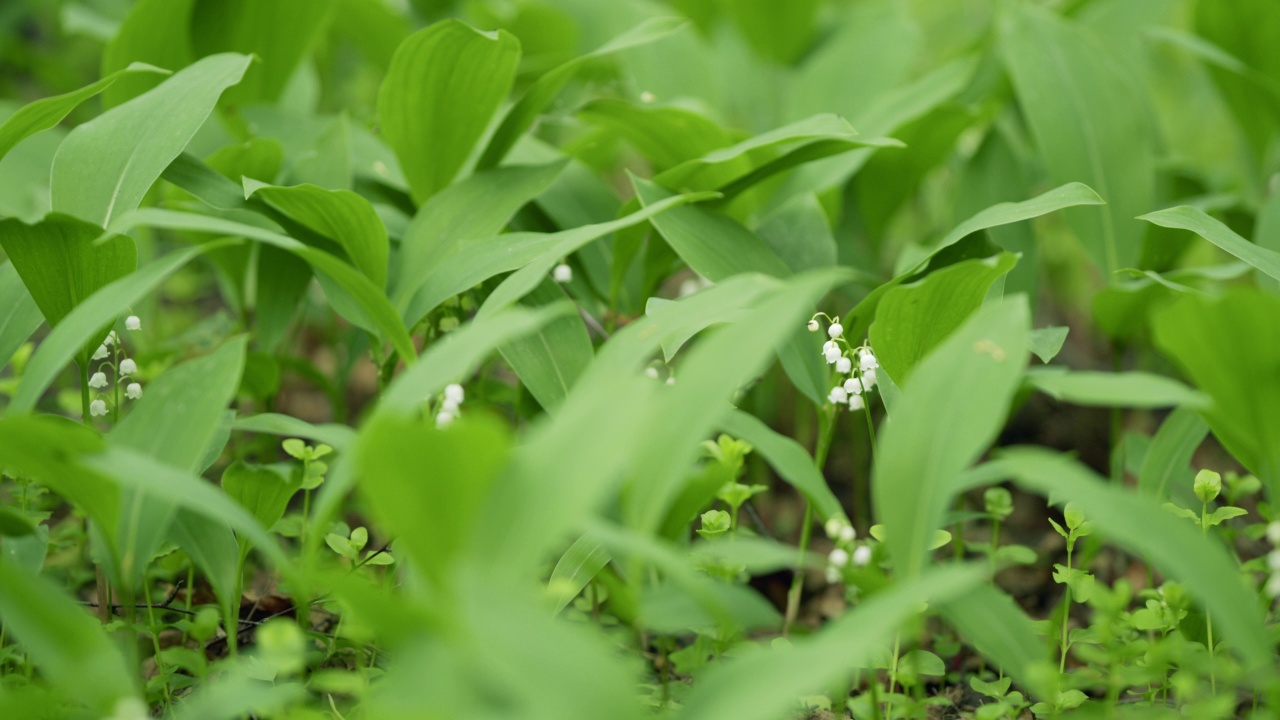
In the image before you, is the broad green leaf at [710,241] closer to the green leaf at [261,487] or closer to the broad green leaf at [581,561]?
the broad green leaf at [581,561]

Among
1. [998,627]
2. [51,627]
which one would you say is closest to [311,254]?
[51,627]

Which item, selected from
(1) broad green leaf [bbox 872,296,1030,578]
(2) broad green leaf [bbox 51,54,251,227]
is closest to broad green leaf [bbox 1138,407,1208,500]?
(1) broad green leaf [bbox 872,296,1030,578]

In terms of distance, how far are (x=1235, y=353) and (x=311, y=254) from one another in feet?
3.15

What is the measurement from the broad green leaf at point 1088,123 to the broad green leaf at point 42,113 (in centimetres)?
147

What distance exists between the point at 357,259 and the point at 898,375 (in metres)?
0.78

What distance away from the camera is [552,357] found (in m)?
1.33

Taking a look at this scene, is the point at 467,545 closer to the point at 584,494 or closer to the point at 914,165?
the point at 584,494

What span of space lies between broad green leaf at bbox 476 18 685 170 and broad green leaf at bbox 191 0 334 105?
0.55 meters

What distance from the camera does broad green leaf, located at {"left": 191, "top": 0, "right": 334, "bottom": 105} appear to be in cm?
178

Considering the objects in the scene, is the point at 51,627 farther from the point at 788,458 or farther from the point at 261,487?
the point at 788,458

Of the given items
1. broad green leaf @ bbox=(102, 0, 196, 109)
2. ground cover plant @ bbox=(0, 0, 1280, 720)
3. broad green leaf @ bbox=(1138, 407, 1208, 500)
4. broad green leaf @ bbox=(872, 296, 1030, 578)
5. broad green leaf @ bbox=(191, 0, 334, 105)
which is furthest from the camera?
broad green leaf @ bbox=(191, 0, 334, 105)

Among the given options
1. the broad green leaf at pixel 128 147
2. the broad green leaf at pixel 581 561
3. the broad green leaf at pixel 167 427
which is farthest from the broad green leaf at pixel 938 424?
the broad green leaf at pixel 128 147

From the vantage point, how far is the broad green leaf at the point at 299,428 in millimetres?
1025

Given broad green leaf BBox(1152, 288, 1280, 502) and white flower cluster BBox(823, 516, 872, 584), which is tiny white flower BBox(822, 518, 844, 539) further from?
broad green leaf BBox(1152, 288, 1280, 502)
